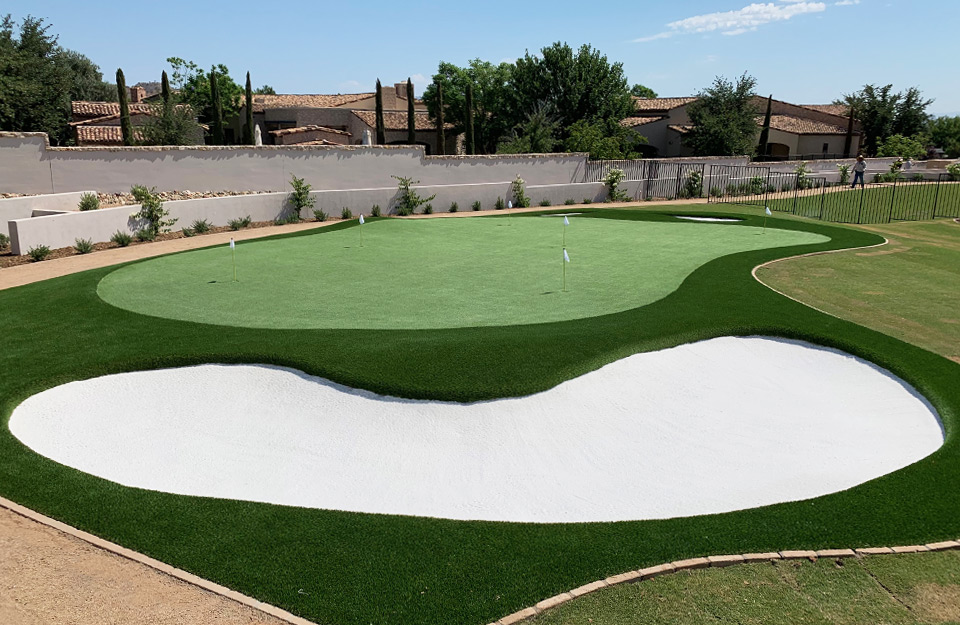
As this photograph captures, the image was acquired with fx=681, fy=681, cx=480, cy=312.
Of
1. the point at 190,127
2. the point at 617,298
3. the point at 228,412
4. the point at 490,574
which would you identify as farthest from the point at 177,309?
the point at 190,127

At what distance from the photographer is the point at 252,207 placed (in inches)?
1069

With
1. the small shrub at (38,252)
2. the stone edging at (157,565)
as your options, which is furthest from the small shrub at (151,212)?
the stone edging at (157,565)

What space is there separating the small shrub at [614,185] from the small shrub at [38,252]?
2690 centimetres

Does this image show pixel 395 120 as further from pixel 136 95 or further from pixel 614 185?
pixel 614 185

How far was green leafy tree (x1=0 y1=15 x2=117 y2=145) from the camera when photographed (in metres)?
37.4

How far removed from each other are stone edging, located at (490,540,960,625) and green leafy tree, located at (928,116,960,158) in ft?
270

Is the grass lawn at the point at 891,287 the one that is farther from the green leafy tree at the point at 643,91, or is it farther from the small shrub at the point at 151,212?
the green leafy tree at the point at 643,91

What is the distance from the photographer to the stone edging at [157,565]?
5.07m

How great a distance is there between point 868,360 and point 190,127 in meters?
A: 33.7

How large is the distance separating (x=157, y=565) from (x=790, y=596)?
200 inches

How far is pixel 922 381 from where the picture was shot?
973cm

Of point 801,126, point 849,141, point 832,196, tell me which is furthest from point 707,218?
point 849,141

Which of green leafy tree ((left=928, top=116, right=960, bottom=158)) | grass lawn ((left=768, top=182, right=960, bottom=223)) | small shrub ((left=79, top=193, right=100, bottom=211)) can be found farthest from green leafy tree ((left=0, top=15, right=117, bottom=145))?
green leafy tree ((left=928, top=116, right=960, bottom=158))

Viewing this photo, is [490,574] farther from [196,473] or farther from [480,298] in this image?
[480,298]
